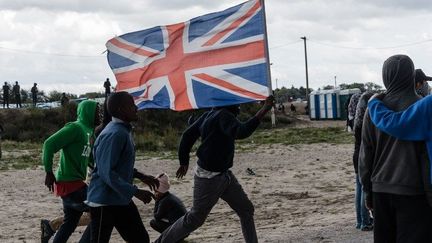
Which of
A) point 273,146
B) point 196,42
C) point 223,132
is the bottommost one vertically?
point 273,146

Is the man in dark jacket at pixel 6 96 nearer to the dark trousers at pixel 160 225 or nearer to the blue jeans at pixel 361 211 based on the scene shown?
the dark trousers at pixel 160 225

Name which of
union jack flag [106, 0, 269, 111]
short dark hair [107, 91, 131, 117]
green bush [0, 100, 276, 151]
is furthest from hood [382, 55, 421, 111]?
green bush [0, 100, 276, 151]

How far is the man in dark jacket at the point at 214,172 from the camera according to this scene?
6.32m

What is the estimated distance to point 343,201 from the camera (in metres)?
11.1

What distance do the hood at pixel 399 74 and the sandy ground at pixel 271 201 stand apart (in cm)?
315

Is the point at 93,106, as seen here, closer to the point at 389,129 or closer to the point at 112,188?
the point at 112,188

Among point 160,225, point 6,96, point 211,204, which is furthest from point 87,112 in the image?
point 6,96

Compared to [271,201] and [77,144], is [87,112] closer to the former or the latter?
[77,144]

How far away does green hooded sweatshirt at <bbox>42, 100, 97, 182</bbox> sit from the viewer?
6473 mm

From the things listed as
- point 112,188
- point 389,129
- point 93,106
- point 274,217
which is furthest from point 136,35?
point 389,129

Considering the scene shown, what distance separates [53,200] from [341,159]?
8656 mm

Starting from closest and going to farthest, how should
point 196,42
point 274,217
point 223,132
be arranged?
point 223,132, point 196,42, point 274,217

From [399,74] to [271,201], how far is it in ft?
25.4

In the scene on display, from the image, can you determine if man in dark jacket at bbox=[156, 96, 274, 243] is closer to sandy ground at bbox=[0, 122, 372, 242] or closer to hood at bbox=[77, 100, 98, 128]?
hood at bbox=[77, 100, 98, 128]
